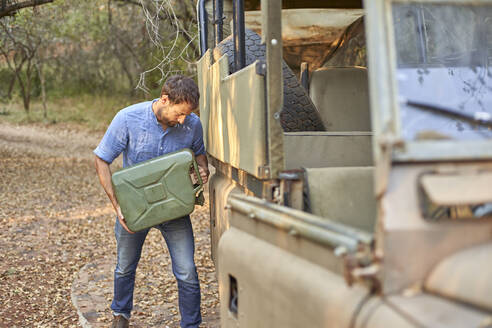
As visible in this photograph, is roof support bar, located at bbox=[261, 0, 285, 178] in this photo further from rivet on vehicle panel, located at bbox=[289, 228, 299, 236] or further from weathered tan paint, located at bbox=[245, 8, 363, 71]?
weathered tan paint, located at bbox=[245, 8, 363, 71]

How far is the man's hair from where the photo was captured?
426cm

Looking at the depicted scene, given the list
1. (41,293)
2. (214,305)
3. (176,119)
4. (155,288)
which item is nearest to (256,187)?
(176,119)

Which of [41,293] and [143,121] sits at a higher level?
[143,121]

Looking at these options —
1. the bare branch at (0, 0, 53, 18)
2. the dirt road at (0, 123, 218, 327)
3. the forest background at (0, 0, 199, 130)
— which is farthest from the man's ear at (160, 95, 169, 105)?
the forest background at (0, 0, 199, 130)

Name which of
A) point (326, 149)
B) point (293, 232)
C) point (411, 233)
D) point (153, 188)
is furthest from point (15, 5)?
point (411, 233)

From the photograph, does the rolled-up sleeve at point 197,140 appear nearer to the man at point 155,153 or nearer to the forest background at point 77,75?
the man at point 155,153

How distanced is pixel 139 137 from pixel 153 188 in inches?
17.2

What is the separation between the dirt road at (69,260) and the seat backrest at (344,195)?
7.20ft

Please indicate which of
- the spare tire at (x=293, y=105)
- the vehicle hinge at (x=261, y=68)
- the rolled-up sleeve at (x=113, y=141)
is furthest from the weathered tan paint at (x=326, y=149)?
the rolled-up sleeve at (x=113, y=141)

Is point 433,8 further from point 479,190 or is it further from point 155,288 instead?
point 155,288

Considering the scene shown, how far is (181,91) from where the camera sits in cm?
425

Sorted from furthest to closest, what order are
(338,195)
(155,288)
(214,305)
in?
(155,288)
(214,305)
(338,195)

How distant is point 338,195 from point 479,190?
4.48 ft

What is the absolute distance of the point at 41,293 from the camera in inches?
247
